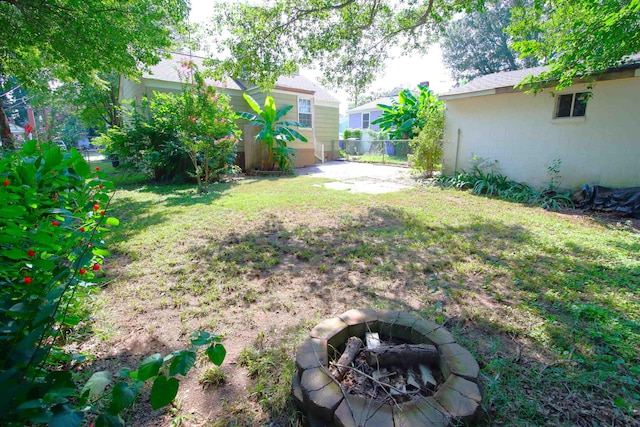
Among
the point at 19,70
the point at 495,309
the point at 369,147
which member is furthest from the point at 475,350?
the point at 369,147

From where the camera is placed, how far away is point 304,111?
15602mm

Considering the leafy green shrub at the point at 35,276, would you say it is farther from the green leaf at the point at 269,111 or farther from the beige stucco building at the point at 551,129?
the green leaf at the point at 269,111

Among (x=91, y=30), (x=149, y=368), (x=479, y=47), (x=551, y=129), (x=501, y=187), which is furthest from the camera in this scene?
(x=479, y=47)

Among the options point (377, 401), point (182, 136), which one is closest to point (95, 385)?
point (377, 401)

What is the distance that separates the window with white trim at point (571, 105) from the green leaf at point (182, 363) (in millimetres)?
9205

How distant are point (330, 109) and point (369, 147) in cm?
503

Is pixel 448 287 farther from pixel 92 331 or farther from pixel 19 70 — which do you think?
pixel 19 70

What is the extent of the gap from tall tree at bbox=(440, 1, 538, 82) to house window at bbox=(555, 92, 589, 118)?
19867 mm

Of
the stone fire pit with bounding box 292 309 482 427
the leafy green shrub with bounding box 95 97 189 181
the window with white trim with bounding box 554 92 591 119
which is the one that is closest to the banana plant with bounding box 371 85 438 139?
the window with white trim with bounding box 554 92 591 119

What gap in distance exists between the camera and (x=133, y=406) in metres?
1.78

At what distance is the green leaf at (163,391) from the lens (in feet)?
3.32

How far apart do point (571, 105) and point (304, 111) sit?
11.1 m

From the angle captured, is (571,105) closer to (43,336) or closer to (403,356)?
(403,356)

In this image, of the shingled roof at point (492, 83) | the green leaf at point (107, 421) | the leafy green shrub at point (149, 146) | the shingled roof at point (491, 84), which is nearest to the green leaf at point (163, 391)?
the green leaf at point (107, 421)
